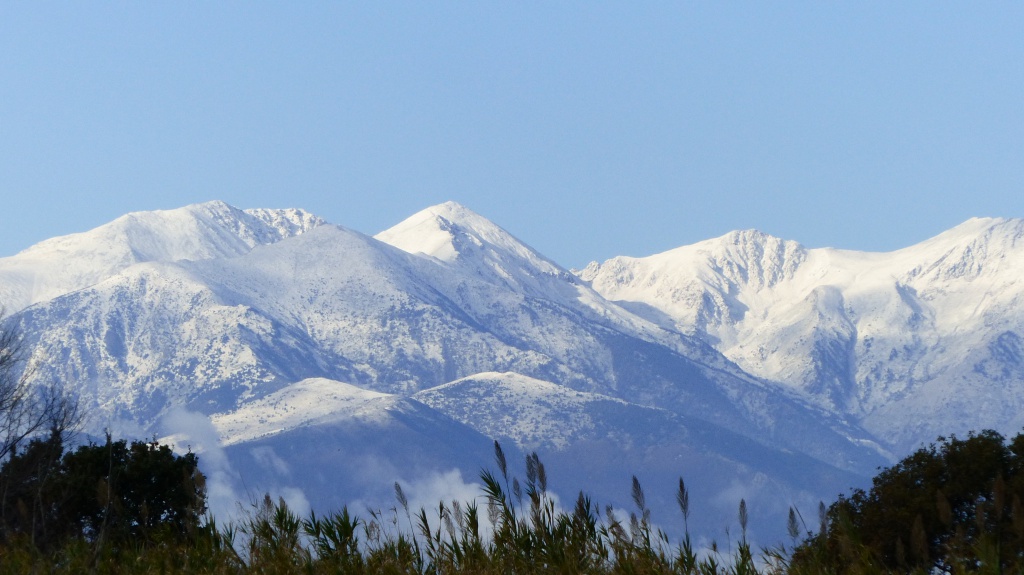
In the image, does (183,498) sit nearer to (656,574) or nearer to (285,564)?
(285,564)

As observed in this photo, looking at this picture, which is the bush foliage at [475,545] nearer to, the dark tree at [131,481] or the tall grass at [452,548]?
the tall grass at [452,548]

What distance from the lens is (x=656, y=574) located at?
3356 centimetres

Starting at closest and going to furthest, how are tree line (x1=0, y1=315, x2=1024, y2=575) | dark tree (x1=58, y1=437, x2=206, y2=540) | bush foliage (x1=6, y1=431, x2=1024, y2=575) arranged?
1. tree line (x1=0, y1=315, x2=1024, y2=575)
2. bush foliage (x1=6, y1=431, x2=1024, y2=575)
3. dark tree (x1=58, y1=437, x2=206, y2=540)

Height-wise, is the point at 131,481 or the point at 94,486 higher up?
the point at 131,481

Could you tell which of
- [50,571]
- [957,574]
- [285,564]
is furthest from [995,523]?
[50,571]

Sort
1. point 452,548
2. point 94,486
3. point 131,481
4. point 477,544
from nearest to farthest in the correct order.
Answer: point 452,548, point 477,544, point 94,486, point 131,481

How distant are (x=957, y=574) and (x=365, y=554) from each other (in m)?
14.2

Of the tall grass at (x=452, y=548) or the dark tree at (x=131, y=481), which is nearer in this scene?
the tall grass at (x=452, y=548)

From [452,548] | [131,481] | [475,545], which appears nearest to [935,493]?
[475,545]

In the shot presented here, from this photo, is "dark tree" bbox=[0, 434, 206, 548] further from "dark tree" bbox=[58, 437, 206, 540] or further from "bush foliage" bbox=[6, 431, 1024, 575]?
"bush foliage" bbox=[6, 431, 1024, 575]

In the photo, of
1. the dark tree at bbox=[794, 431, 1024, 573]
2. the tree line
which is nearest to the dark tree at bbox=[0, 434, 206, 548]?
the tree line

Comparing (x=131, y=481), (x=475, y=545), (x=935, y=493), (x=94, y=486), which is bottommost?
(x=935, y=493)

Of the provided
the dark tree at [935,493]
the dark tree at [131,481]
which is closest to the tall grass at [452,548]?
the dark tree at [935,493]

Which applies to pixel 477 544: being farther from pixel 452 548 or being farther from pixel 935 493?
pixel 935 493
